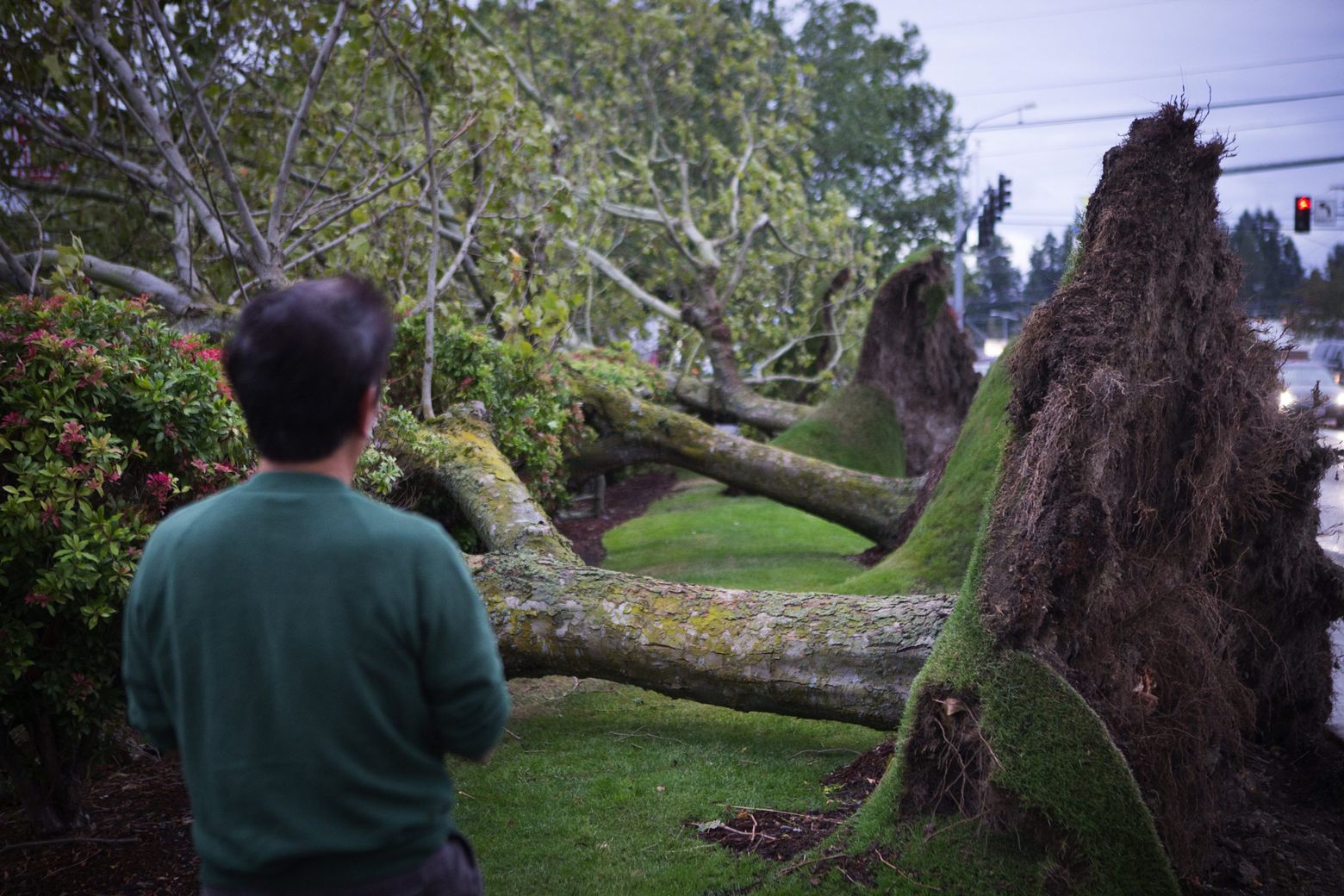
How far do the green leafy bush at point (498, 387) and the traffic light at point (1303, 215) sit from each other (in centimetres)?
1846

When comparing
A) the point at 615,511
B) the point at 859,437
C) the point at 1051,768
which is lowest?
the point at 615,511

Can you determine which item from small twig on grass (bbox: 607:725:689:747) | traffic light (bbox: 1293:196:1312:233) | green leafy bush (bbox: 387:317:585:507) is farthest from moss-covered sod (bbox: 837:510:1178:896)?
traffic light (bbox: 1293:196:1312:233)

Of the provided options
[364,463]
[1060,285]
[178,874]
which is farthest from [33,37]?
[1060,285]

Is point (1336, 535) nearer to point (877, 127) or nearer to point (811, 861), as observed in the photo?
point (811, 861)

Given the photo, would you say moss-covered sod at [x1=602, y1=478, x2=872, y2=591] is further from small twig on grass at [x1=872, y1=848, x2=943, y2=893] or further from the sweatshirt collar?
the sweatshirt collar

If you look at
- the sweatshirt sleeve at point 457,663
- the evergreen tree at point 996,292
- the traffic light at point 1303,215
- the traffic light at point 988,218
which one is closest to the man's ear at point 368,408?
the sweatshirt sleeve at point 457,663

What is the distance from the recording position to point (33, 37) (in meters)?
8.24

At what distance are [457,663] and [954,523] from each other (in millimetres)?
5363

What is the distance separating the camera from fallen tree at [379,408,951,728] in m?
4.75

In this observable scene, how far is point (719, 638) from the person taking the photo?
16.5 feet

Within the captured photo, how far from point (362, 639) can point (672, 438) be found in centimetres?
869

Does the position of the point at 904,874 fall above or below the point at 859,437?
below

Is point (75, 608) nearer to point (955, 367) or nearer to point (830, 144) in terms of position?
point (955, 367)

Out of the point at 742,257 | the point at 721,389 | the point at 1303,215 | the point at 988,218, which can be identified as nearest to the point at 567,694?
the point at 721,389
